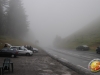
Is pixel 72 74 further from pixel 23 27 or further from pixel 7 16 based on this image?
pixel 23 27

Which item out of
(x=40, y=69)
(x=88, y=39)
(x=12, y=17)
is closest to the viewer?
(x=40, y=69)

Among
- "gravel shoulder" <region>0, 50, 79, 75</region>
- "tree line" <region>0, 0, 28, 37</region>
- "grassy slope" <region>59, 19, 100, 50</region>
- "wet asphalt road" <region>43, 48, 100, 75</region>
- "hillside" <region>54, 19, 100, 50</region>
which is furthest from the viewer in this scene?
"hillside" <region>54, 19, 100, 50</region>

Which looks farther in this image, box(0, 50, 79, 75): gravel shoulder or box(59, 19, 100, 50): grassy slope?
box(59, 19, 100, 50): grassy slope

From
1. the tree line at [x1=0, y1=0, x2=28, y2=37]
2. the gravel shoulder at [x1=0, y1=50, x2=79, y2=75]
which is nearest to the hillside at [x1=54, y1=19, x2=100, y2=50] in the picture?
the tree line at [x1=0, y1=0, x2=28, y2=37]

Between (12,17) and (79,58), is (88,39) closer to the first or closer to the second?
(12,17)

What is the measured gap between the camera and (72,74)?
12.0m

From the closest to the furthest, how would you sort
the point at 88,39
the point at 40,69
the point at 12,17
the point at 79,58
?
the point at 40,69 < the point at 79,58 < the point at 12,17 < the point at 88,39

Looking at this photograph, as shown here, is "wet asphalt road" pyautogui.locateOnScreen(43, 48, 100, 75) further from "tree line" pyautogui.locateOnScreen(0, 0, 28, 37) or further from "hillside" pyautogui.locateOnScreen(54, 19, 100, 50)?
"tree line" pyautogui.locateOnScreen(0, 0, 28, 37)

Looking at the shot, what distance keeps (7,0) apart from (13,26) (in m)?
9.22

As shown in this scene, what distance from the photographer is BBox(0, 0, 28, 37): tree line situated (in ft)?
204

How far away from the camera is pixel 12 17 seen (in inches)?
2454

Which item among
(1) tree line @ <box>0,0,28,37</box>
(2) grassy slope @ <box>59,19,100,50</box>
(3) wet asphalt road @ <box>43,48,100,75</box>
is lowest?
(3) wet asphalt road @ <box>43,48,100,75</box>

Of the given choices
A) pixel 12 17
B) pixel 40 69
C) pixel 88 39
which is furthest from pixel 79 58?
pixel 88 39

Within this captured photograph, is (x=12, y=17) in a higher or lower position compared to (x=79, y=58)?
higher
